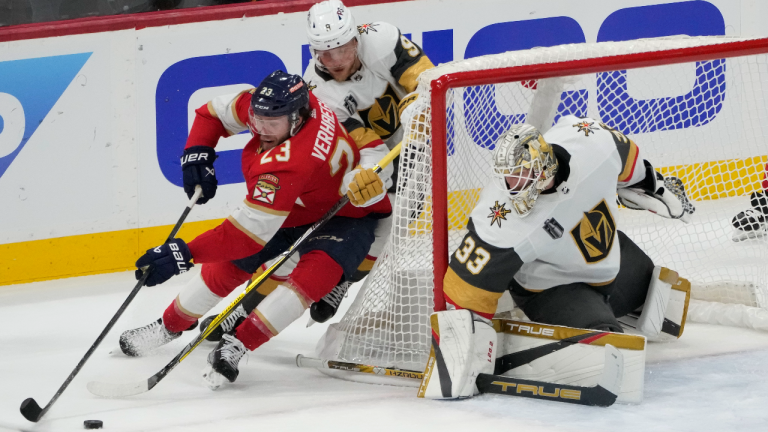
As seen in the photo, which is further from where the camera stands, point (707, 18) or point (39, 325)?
point (707, 18)

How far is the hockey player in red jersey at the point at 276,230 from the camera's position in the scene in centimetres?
301

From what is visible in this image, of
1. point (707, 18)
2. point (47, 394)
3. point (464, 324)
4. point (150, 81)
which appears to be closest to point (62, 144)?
point (150, 81)

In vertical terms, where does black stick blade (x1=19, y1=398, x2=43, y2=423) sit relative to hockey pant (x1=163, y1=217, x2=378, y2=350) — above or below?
below

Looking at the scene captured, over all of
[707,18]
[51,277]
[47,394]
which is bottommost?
[51,277]

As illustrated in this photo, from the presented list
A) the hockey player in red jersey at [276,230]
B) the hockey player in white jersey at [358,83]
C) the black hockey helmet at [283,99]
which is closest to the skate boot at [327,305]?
the hockey player in white jersey at [358,83]

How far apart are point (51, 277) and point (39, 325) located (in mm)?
575

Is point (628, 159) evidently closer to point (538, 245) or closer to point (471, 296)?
point (538, 245)

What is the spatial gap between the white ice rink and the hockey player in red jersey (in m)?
0.16

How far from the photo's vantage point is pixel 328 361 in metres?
3.15

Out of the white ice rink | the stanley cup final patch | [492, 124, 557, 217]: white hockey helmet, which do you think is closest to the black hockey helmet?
the stanley cup final patch

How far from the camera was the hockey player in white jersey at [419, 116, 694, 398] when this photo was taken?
105 inches

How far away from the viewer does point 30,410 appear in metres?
2.77

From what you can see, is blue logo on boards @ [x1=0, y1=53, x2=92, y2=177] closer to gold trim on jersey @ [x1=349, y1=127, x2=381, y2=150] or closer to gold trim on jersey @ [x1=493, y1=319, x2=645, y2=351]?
gold trim on jersey @ [x1=349, y1=127, x2=381, y2=150]

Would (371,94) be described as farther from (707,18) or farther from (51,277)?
(707,18)
